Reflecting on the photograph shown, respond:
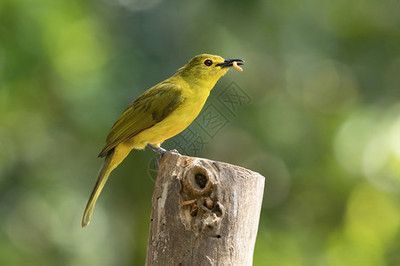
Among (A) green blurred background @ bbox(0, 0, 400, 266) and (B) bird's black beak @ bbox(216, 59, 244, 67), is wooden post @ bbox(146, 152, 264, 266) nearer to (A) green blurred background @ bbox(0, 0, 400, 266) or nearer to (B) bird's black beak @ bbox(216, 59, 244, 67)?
(B) bird's black beak @ bbox(216, 59, 244, 67)

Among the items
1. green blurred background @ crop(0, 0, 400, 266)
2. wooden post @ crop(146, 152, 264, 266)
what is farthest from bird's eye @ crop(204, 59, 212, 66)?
green blurred background @ crop(0, 0, 400, 266)

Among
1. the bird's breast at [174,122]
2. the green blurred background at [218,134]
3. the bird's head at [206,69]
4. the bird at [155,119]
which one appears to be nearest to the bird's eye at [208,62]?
the bird's head at [206,69]

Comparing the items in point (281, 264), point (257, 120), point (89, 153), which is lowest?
point (281, 264)

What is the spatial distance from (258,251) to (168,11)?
115 inches

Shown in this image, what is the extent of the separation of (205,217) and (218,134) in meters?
6.79

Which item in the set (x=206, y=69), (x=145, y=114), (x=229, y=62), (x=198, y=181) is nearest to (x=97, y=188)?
(x=145, y=114)

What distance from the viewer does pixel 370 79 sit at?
12.3 metres

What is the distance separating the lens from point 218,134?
37.3 feet

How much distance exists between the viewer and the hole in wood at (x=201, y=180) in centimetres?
467

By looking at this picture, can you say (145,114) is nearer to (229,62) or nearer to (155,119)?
(155,119)

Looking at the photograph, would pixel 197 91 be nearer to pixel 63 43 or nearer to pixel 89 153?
pixel 63 43

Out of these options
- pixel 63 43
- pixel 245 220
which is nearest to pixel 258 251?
pixel 63 43

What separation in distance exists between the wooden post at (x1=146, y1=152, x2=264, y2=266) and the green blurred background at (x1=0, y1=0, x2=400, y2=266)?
5395 mm

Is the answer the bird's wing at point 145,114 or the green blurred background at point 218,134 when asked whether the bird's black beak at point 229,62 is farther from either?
the green blurred background at point 218,134
